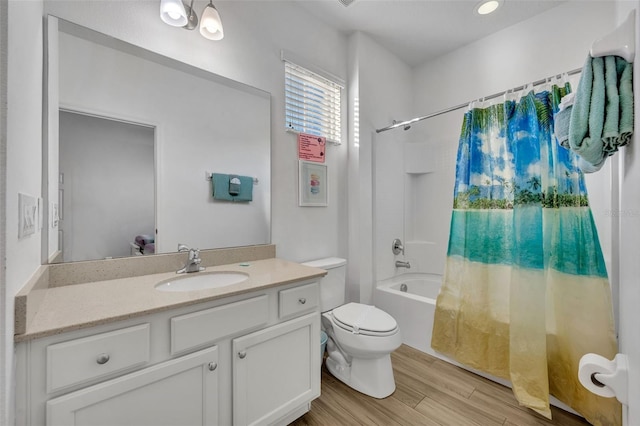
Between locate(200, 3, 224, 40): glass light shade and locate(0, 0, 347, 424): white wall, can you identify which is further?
locate(200, 3, 224, 40): glass light shade

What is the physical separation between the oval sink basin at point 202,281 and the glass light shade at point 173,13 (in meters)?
1.30

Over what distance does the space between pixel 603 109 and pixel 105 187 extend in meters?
1.81

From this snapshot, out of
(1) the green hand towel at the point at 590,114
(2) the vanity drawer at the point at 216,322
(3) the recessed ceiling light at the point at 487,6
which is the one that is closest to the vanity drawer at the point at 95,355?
(2) the vanity drawer at the point at 216,322

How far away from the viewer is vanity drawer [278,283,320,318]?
4.13 feet

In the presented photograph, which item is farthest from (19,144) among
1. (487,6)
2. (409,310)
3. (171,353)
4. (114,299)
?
(487,6)

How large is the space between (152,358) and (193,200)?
34.1 inches

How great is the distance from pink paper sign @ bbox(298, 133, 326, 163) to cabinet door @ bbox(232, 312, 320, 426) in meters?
1.17

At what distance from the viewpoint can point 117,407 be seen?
2.78 ft

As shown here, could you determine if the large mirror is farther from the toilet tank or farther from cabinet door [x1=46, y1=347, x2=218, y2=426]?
cabinet door [x1=46, y1=347, x2=218, y2=426]

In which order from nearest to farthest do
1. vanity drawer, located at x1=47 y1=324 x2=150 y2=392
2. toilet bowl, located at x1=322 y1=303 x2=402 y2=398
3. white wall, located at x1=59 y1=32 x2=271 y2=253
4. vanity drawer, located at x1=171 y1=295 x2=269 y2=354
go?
vanity drawer, located at x1=47 y1=324 x2=150 y2=392 → vanity drawer, located at x1=171 y1=295 x2=269 y2=354 → white wall, located at x1=59 y1=32 x2=271 y2=253 → toilet bowl, located at x1=322 y1=303 x2=402 y2=398

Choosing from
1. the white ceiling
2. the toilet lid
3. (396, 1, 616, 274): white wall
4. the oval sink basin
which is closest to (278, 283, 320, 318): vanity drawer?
the oval sink basin

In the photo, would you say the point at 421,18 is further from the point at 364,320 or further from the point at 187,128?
the point at 364,320

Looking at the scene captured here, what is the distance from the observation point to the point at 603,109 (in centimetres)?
59

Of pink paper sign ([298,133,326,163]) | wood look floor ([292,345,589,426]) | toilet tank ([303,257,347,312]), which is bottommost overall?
wood look floor ([292,345,589,426])
